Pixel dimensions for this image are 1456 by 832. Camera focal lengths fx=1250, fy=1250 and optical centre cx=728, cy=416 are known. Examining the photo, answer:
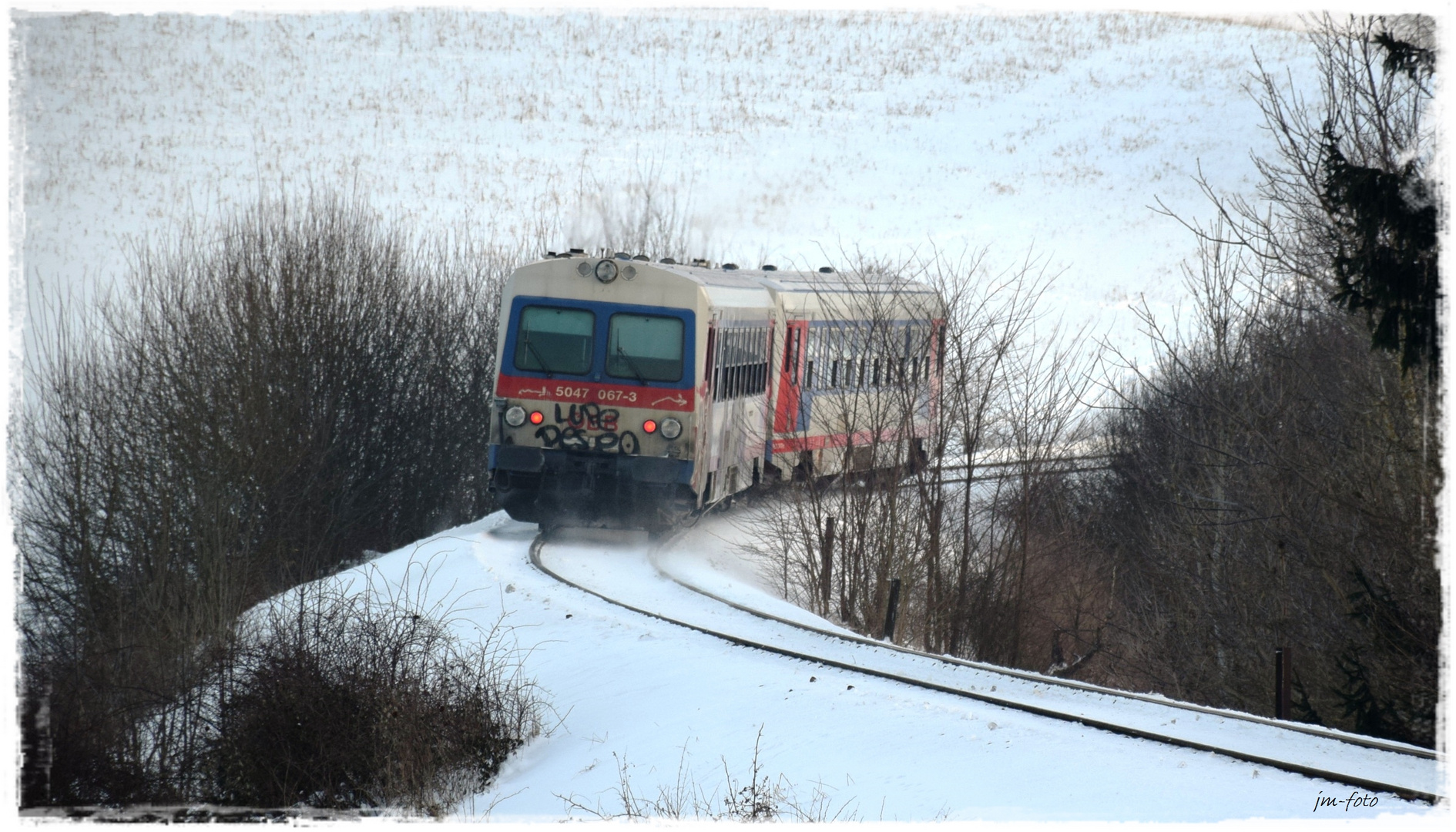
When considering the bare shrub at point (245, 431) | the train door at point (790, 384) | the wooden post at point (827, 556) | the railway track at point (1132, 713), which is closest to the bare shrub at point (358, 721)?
the railway track at point (1132, 713)

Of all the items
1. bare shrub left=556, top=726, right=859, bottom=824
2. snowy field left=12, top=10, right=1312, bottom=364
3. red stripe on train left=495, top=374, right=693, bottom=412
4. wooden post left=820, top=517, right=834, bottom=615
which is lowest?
wooden post left=820, top=517, right=834, bottom=615

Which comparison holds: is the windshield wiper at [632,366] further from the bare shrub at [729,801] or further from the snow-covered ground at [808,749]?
the bare shrub at [729,801]

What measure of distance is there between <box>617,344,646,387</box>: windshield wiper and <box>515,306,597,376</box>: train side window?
33 centimetres

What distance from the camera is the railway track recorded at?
6469 millimetres

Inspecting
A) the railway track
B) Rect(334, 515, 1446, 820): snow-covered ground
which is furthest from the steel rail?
Rect(334, 515, 1446, 820): snow-covered ground

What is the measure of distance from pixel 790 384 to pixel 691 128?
49624 mm

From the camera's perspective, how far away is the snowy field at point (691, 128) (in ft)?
148

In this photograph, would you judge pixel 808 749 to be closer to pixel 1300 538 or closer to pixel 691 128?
pixel 1300 538

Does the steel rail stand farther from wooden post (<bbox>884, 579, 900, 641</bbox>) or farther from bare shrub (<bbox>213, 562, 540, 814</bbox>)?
bare shrub (<bbox>213, 562, 540, 814</bbox>)

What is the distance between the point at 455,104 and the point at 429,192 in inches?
610

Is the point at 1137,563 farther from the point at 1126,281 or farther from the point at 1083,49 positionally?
the point at 1083,49

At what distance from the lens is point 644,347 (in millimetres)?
13836

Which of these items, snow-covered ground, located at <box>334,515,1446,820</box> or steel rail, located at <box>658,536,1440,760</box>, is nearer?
snow-covered ground, located at <box>334,515,1446,820</box>

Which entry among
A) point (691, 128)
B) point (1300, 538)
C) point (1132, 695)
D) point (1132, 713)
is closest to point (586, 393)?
point (1132, 695)
